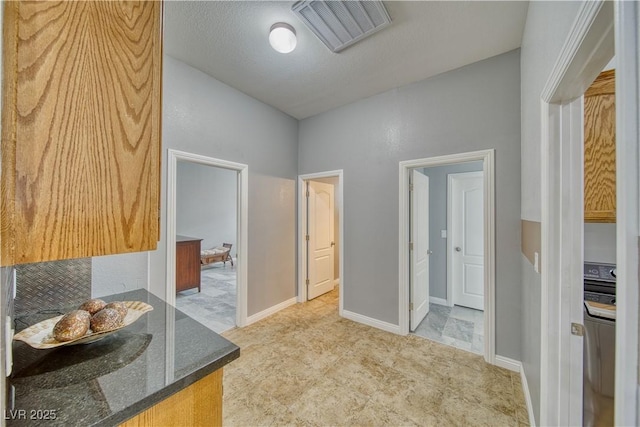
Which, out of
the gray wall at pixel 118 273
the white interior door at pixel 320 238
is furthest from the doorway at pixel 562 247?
the white interior door at pixel 320 238

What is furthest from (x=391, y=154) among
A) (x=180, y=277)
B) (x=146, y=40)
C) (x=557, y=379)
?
(x=180, y=277)

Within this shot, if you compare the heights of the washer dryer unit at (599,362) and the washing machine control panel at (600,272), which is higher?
the washing machine control panel at (600,272)

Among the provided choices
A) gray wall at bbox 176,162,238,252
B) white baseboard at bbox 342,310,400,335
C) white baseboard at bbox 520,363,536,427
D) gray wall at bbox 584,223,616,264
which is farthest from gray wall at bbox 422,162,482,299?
gray wall at bbox 176,162,238,252

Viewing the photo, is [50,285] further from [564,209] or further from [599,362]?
[599,362]

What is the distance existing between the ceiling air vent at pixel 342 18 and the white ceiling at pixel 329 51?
9 cm

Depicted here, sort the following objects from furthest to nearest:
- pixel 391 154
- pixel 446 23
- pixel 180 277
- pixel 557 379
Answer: pixel 180 277 → pixel 391 154 → pixel 446 23 → pixel 557 379

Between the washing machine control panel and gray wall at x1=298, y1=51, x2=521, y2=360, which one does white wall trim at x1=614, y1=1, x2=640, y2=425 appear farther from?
gray wall at x1=298, y1=51, x2=521, y2=360

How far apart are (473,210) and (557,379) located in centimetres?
280

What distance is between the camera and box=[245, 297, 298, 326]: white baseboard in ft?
10.1

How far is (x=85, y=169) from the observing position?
52 cm

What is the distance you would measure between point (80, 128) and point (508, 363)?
3.12 metres

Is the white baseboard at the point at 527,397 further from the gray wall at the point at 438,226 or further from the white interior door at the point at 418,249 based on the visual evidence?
the gray wall at the point at 438,226

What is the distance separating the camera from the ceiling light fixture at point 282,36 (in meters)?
1.93

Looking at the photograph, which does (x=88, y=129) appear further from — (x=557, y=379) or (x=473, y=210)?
(x=473, y=210)
